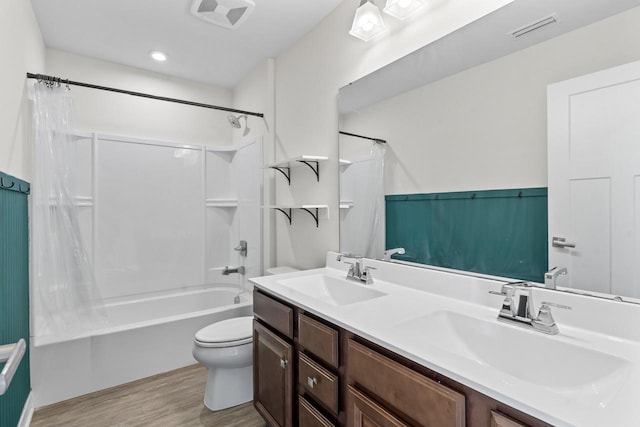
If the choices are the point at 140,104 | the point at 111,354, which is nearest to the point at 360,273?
the point at 111,354

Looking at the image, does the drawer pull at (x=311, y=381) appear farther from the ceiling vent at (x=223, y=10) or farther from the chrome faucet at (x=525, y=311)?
the ceiling vent at (x=223, y=10)

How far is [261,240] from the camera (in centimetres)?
288

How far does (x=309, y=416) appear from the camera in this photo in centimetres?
132

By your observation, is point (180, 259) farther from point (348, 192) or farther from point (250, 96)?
point (348, 192)

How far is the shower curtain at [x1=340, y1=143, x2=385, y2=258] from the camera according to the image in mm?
1807

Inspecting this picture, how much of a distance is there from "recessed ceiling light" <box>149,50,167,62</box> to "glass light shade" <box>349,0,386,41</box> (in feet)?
6.17

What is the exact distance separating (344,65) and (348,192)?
0.82 meters

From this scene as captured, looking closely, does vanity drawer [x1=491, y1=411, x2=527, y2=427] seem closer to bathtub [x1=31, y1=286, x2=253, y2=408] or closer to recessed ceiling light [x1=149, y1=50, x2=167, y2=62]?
bathtub [x1=31, y1=286, x2=253, y2=408]

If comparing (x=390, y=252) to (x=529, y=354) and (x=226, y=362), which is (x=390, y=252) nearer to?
(x=529, y=354)

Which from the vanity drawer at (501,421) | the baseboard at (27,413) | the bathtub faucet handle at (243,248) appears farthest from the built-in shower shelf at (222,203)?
the vanity drawer at (501,421)

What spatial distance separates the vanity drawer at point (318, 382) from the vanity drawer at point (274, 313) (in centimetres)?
14

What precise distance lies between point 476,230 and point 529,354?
21.6 inches

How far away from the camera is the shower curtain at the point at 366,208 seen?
5.93ft

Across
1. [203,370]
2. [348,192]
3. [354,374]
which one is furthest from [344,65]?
[203,370]
